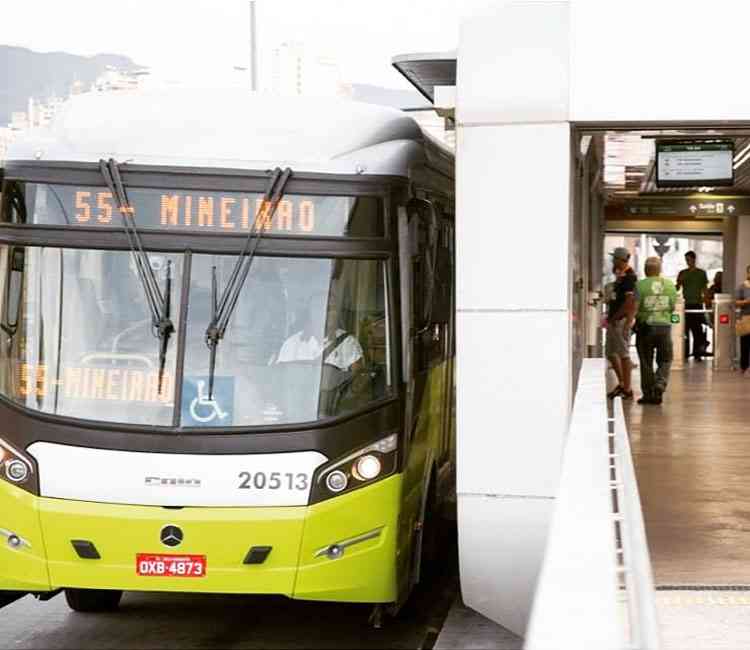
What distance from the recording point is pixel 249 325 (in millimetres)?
8656

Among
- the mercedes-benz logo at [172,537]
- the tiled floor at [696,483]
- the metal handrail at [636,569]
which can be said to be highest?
the metal handrail at [636,569]

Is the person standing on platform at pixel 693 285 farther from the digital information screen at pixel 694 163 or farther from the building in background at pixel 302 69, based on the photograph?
the building in background at pixel 302 69

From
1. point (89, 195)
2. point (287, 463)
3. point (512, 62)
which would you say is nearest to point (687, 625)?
point (287, 463)

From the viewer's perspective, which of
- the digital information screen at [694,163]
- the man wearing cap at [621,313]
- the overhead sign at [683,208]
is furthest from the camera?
the overhead sign at [683,208]

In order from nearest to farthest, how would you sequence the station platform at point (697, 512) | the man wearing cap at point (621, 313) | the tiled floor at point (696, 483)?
the station platform at point (697, 512) → the tiled floor at point (696, 483) → the man wearing cap at point (621, 313)

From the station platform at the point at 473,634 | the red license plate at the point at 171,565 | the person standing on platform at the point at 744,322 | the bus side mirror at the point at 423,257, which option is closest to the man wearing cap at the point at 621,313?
the person standing on platform at the point at 744,322

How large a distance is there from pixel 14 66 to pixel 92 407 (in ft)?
145

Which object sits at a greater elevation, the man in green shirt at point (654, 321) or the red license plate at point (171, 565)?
the man in green shirt at point (654, 321)

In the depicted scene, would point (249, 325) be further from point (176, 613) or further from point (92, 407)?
point (176, 613)

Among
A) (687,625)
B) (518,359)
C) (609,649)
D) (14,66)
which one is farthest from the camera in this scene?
(14,66)

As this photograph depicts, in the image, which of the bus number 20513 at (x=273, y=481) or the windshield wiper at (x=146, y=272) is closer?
the bus number 20513 at (x=273, y=481)

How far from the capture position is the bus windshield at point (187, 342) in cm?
859

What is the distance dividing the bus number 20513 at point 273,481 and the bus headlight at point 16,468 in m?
1.11

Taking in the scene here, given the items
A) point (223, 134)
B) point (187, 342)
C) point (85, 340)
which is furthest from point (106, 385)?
point (223, 134)
